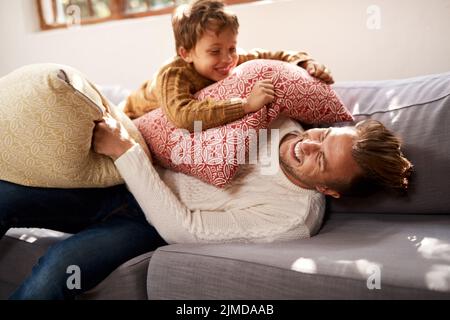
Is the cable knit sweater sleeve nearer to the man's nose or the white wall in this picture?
the man's nose

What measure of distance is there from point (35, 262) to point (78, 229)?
174 mm

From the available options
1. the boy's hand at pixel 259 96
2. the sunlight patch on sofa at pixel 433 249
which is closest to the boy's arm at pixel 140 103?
the boy's hand at pixel 259 96

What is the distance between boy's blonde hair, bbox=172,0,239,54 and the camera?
5.21 ft

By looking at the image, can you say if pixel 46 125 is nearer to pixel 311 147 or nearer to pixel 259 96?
pixel 259 96

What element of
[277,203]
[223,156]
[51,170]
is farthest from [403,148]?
[51,170]

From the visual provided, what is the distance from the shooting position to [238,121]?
1454mm

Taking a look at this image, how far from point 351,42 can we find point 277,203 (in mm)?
981

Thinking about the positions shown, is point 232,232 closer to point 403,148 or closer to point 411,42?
point 403,148

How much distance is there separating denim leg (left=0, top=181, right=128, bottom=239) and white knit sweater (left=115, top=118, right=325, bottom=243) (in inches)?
5.5

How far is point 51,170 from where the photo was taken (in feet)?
4.61

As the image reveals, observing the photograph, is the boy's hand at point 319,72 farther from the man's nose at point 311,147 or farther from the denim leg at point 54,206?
the denim leg at point 54,206

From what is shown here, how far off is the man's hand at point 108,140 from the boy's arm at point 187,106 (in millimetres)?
172

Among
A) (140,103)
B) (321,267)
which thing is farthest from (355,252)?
(140,103)

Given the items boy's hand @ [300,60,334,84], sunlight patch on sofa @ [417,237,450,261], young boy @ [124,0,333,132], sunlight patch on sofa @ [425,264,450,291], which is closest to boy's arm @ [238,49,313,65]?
young boy @ [124,0,333,132]
